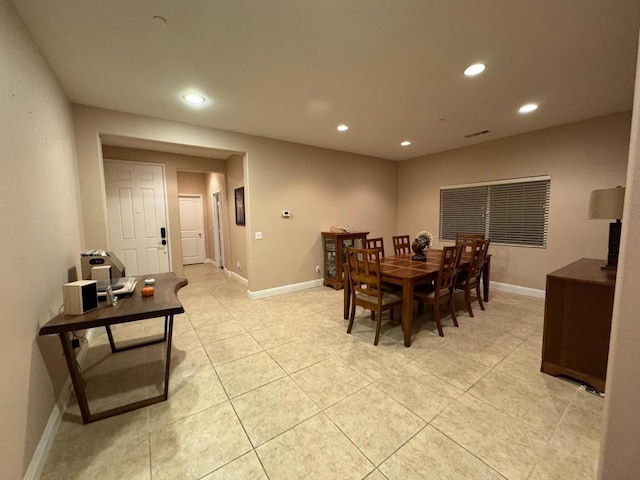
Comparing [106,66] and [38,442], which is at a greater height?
[106,66]

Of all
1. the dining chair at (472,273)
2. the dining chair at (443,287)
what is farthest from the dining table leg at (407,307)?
the dining chair at (472,273)

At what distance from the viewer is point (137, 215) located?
14.6 ft

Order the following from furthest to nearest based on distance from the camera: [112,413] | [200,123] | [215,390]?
[200,123] < [215,390] < [112,413]

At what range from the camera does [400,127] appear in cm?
379

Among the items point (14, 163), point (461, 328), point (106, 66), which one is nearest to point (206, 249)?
point (106, 66)

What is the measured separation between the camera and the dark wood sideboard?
192 cm

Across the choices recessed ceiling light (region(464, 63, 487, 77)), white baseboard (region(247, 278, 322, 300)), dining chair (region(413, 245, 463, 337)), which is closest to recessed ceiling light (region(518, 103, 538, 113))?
recessed ceiling light (region(464, 63, 487, 77))

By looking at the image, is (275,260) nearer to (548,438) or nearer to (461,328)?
(461,328)

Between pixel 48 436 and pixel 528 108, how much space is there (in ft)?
17.3

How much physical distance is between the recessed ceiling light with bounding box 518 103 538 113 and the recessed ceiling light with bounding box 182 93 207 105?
3.73 meters

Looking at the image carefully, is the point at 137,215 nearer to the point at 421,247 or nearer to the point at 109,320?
the point at 109,320

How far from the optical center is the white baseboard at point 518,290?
13.6 ft

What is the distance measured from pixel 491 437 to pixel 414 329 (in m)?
1.47

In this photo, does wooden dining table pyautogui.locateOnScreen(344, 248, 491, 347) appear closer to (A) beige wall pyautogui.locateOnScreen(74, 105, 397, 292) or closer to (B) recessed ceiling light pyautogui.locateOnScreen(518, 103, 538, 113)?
(A) beige wall pyautogui.locateOnScreen(74, 105, 397, 292)
